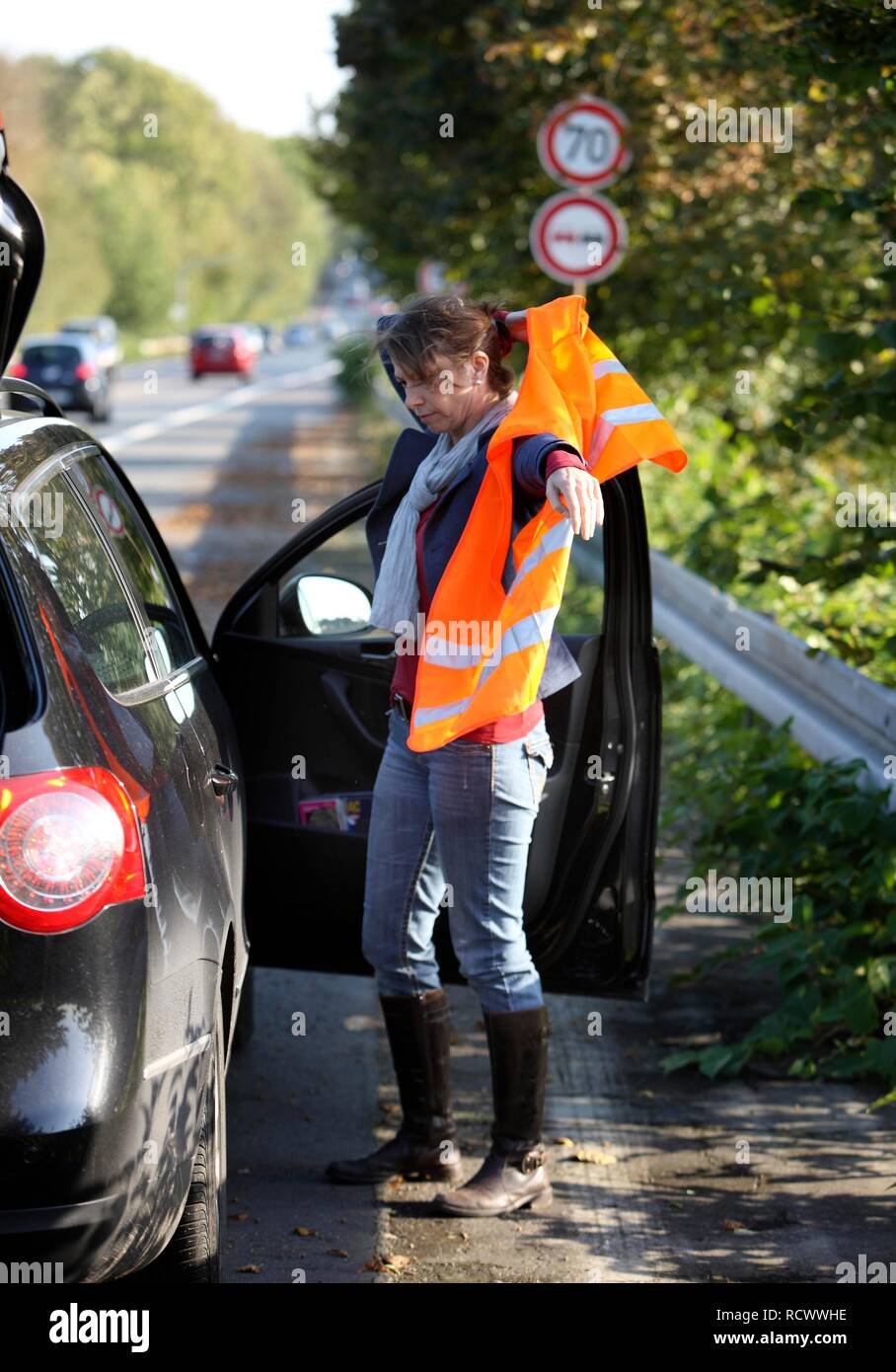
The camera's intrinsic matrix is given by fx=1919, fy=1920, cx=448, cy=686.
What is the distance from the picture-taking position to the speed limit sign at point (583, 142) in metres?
12.1

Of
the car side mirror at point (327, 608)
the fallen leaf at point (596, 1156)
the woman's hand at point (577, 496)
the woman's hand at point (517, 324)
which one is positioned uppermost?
the woman's hand at point (517, 324)

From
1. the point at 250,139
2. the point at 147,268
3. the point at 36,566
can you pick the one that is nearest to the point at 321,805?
the point at 36,566

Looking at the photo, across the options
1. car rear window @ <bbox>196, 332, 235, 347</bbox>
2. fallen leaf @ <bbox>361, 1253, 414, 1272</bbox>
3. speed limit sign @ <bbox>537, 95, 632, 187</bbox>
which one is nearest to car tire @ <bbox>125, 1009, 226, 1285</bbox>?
fallen leaf @ <bbox>361, 1253, 414, 1272</bbox>

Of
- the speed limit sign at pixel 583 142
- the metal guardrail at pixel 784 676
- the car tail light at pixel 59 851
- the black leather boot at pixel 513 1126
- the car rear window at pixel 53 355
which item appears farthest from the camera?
the car rear window at pixel 53 355

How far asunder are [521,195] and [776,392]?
108 inches

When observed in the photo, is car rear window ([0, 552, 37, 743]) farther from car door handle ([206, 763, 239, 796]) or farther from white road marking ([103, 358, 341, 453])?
white road marking ([103, 358, 341, 453])

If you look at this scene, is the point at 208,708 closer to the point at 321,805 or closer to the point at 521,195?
the point at 321,805

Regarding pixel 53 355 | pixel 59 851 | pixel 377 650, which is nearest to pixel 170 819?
pixel 59 851

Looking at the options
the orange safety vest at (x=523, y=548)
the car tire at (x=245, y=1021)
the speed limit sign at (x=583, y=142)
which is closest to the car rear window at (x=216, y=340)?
the speed limit sign at (x=583, y=142)

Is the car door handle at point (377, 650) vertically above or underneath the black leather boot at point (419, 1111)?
above

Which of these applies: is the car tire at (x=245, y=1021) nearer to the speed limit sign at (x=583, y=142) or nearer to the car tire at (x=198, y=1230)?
the car tire at (x=198, y=1230)

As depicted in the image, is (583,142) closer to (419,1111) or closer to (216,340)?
(419,1111)

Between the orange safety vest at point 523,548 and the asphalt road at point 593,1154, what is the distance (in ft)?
3.55

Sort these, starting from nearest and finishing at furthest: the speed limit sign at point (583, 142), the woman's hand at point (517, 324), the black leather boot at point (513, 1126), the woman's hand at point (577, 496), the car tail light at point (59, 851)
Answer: the car tail light at point (59, 851)
the woman's hand at point (577, 496)
the woman's hand at point (517, 324)
the black leather boot at point (513, 1126)
the speed limit sign at point (583, 142)
